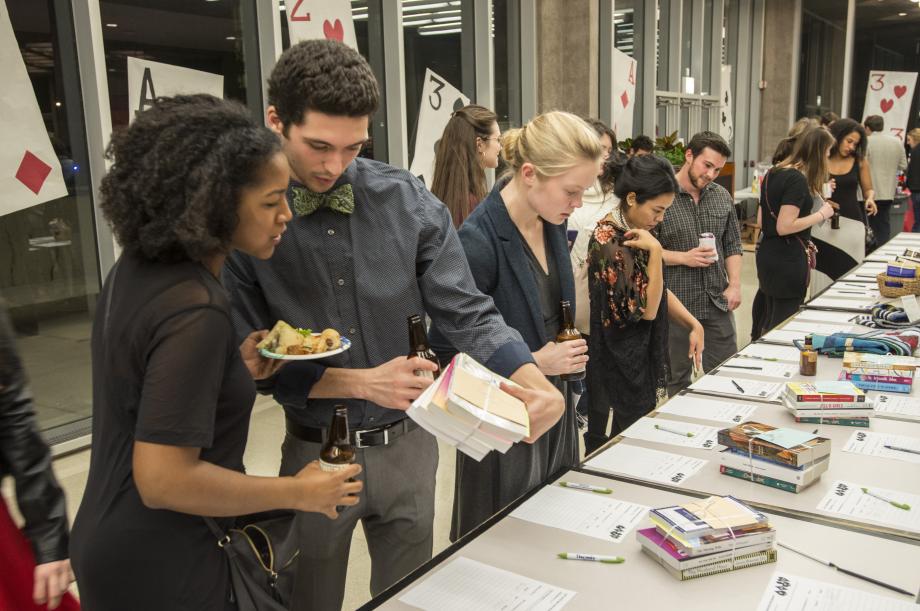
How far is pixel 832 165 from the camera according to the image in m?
6.13

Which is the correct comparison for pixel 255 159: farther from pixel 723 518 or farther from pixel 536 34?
pixel 536 34

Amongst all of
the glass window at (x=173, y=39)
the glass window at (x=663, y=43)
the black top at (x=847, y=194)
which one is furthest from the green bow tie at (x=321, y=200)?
the glass window at (x=663, y=43)

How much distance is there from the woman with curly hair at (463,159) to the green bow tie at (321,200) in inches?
86.3

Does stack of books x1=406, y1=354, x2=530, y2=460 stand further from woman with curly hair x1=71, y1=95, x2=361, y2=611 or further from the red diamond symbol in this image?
the red diamond symbol

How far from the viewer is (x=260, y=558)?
4.46 feet

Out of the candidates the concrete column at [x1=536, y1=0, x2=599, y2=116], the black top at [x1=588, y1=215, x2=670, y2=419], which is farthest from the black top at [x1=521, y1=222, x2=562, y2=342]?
the concrete column at [x1=536, y1=0, x2=599, y2=116]

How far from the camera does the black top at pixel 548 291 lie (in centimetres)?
218

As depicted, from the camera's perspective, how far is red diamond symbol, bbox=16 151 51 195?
3.88 meters

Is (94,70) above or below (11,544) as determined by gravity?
above

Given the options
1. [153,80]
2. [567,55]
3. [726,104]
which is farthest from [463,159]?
[726,104]

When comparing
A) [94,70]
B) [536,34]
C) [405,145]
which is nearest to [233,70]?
[94,70]

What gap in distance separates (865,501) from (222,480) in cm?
143

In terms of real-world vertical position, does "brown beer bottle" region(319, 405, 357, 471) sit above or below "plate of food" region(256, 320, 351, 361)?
below

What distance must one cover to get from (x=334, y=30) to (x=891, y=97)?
11.2m
